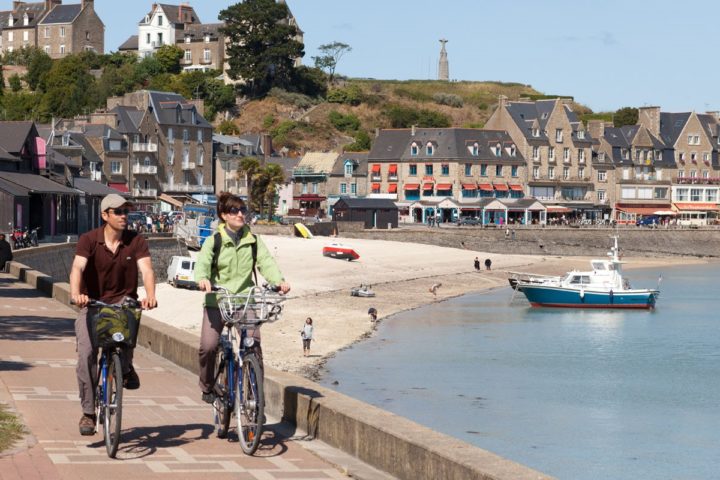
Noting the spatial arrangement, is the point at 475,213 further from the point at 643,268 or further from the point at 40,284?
the point at 40,284

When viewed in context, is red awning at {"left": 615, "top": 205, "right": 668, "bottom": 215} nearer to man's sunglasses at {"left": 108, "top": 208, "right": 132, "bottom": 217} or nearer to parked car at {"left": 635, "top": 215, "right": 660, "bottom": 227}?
parked car at {"left": 635, "top": 215, "right": 660, "bottom": 227}

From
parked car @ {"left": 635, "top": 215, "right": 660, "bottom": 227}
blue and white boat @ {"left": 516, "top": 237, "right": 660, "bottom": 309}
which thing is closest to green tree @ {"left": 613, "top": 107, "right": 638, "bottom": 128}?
parked car @ {"left": 635, "top": 215, "right": 660, "bottom": 227}

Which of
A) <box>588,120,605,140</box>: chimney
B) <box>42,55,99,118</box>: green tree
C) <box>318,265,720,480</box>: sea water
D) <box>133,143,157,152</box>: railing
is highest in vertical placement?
<box>42,55,99,118</box>: green tree

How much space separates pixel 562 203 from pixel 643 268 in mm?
27755

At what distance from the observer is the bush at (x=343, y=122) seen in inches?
5920

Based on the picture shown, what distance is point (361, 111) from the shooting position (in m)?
157

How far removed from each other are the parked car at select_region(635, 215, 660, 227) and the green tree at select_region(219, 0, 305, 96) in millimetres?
46940

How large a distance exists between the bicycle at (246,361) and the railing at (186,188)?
345 feet

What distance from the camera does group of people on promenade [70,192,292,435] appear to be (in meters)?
10.5

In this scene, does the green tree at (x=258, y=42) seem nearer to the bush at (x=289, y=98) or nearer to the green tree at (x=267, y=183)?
the bush at (x=289, y=98)

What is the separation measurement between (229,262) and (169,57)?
145 meters

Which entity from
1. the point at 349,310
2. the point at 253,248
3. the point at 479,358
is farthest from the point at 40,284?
the point at 349,310

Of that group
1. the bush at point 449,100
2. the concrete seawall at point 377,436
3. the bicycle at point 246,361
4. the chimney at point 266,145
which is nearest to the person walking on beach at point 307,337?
the concrete seawall at point 377,436

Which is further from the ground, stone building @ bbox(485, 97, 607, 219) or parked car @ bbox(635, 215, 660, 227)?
stone building @ bbox(485, 97, 607, 219)
